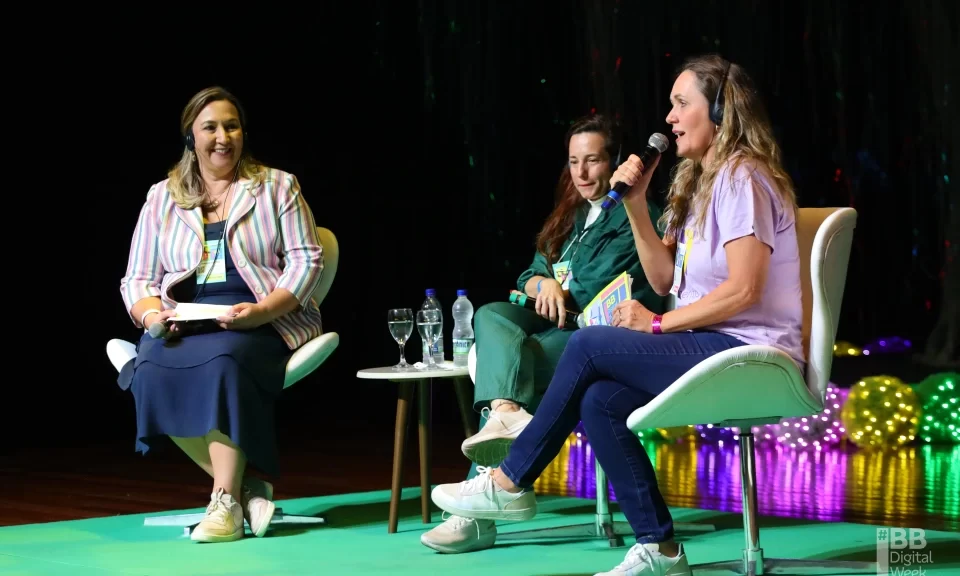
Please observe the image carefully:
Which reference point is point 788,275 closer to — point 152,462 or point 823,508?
point 823,508

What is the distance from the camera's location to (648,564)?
233 centimetres

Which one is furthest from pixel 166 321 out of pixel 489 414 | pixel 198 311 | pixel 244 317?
pixel 489 414

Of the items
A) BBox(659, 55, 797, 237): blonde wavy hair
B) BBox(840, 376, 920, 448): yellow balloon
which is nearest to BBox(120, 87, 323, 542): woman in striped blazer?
BBox(659, 55, 797, 237): blonde wavy hair

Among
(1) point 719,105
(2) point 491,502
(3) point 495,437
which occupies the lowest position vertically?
(2) point 491,502

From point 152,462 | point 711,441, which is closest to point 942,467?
point 711,441

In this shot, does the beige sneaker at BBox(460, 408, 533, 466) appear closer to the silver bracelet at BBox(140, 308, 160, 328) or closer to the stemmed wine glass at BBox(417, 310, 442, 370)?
the stemmed wine glass at BBox(417, 310, 442, 370)

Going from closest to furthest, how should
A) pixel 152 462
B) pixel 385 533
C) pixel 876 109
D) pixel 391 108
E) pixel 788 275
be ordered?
pixel 788 275 < pixel 385 533 < pixel 152 462 < pixel 391 108 < pixel 876 109

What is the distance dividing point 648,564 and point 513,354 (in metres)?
0.77

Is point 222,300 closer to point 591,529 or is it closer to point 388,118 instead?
point 591,529

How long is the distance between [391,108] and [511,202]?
2.98 ft

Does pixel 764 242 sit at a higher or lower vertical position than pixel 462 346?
higher

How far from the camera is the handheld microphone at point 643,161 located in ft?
8.25

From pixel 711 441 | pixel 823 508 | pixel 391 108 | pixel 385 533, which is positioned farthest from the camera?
pixel 391 108

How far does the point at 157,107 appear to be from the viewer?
19.4ft
